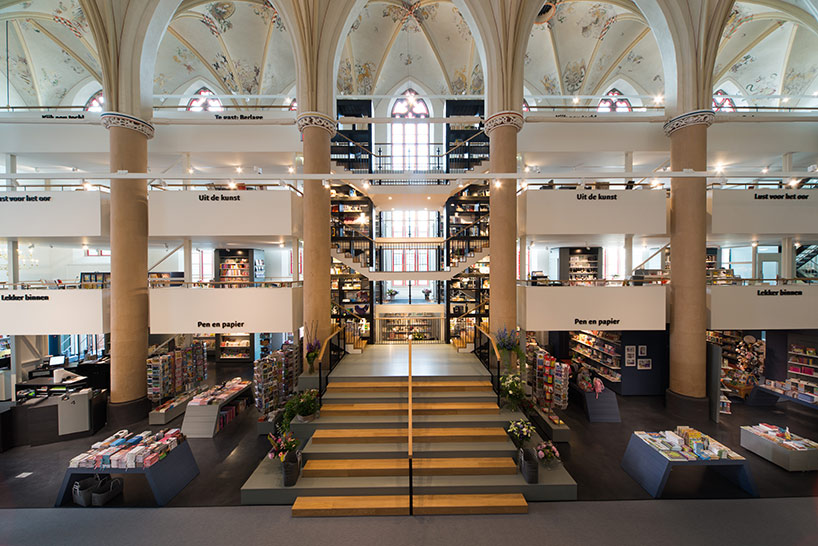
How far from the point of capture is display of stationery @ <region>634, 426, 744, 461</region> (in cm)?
488

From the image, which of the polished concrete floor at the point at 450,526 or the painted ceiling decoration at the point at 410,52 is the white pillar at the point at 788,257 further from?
the painted ceiling decoration at the point at 410,52

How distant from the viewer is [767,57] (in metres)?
12.3

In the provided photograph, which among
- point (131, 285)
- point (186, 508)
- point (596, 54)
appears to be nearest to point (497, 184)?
point (186, 508)

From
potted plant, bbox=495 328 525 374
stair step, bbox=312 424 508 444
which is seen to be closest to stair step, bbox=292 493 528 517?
stair step, bbox=312 424 508 444

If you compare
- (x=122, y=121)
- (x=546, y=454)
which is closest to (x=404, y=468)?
(x=546, y=454)

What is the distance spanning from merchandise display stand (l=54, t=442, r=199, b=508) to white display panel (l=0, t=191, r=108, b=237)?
18.5ft

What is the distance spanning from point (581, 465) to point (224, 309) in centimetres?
841

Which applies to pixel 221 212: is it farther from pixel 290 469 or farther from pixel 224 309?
pixel 290 469

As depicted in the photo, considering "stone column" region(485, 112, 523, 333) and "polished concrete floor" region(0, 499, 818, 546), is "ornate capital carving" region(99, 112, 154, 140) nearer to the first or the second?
"polished concrete floor" region(0, 499, 818, 546)

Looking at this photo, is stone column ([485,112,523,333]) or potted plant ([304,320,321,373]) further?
stone column ([485,112,523,333])

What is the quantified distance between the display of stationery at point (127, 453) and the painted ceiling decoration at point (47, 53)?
→ 12503 millimetres

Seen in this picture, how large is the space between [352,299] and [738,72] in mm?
17956

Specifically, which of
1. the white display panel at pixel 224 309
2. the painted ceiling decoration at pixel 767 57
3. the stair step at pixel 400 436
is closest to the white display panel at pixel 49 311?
the white display panel at pixel 224 309

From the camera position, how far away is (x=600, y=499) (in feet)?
15.5
